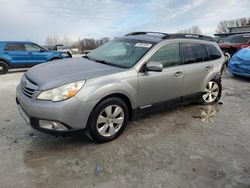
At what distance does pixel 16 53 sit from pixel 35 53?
83 centimetres

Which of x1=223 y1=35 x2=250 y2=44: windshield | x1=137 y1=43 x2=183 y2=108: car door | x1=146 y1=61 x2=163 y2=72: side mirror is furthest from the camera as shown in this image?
x1=223 y1=35 x2=250 y2=44: windshield

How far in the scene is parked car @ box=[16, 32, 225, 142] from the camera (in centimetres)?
344

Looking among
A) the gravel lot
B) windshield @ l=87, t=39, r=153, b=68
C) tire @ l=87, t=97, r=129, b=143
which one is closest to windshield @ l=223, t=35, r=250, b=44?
the gravel lot

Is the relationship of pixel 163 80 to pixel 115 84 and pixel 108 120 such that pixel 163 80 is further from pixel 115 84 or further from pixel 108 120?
pixel 108 120

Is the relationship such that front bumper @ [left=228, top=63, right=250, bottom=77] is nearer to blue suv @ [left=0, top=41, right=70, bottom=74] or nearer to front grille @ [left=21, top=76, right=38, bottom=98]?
front grille @ [left=21, top=76, right=38, bottom=98]

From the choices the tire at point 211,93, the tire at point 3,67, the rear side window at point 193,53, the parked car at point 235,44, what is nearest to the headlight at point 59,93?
the rear side window at point 193,53

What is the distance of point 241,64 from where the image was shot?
8.95 meters

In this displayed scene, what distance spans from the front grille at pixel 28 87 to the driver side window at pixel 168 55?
1939 millimetres

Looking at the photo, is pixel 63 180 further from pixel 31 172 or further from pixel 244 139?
pixel 244 139

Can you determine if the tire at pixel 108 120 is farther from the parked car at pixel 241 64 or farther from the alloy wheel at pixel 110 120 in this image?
the parked car at pixel 241 64

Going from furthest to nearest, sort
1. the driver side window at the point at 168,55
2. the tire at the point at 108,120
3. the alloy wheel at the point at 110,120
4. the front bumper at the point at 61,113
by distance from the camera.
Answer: the driver side window at the point at 168,55, the alloy wheel at the point at 110,120, the tire at the point at 108,120, the front bumper at the point at 61,113

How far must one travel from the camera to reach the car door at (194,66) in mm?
4977

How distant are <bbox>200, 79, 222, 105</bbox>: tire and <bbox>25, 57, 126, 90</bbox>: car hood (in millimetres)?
2630

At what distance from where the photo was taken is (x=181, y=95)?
501 cm
